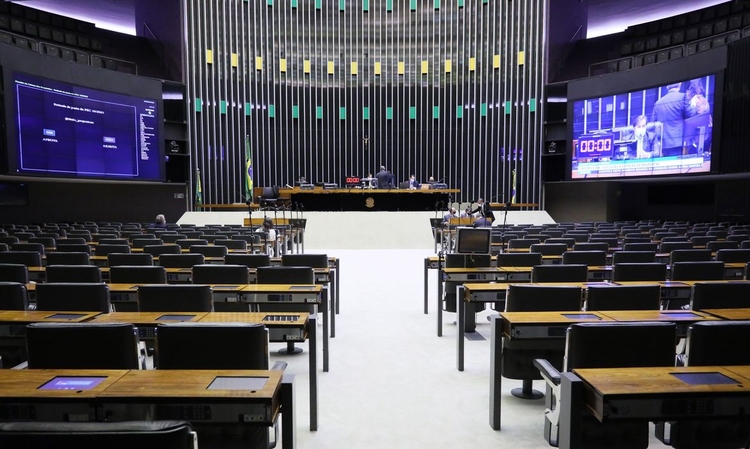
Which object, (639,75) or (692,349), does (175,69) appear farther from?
(692,349)

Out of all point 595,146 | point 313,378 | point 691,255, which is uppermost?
point 595,146

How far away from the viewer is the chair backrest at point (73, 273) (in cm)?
455

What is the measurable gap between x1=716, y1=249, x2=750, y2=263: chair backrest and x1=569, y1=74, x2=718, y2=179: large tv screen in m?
8.68

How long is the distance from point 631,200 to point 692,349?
16926 millimetres

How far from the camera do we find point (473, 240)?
5.05 metres

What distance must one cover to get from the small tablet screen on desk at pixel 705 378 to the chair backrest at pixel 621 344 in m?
0.34

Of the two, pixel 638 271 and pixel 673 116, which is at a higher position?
pixel 673 116

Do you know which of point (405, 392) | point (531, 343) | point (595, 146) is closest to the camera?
point (531, 343)

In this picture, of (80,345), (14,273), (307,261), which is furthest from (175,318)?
(307,261)

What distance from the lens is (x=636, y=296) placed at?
3363 mm

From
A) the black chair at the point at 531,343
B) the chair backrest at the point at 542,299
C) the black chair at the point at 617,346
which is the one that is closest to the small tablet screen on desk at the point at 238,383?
the black chair at the point at 617,346

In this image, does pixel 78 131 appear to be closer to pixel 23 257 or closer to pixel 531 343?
pixel 23 257

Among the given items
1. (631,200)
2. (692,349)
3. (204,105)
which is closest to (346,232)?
(204,105)

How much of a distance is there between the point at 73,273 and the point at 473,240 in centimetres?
377
